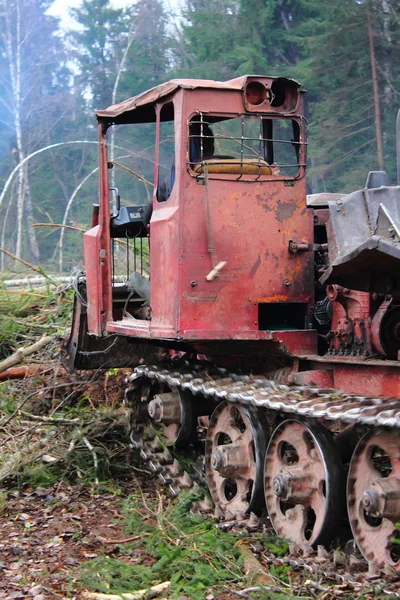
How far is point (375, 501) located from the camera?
513cm

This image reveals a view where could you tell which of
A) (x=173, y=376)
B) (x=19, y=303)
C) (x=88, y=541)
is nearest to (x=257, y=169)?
(x=173, y=376)

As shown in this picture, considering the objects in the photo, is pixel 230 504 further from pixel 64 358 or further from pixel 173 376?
pixel 64 358

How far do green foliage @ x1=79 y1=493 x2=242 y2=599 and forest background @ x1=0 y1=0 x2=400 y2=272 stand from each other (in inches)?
509

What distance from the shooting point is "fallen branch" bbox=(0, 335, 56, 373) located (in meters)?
10.3

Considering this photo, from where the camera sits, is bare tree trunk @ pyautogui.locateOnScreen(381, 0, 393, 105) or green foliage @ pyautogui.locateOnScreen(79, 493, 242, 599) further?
bare tree trunk @ pyautogui.locateOnScreen(381, 0, 393, 105)

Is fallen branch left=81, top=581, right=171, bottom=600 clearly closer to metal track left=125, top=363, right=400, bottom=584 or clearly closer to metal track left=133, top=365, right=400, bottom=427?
metal track left=125, top=363, right=400, bottom=584

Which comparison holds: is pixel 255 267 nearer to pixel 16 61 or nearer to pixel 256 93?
pixel 256 93

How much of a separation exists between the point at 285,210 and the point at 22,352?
4827 mm

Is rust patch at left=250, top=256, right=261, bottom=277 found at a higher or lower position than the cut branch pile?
higher

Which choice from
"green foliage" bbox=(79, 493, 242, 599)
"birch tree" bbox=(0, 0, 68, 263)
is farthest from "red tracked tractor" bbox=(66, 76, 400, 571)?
"birch tree" bbox=(0, 0, 68, 263)

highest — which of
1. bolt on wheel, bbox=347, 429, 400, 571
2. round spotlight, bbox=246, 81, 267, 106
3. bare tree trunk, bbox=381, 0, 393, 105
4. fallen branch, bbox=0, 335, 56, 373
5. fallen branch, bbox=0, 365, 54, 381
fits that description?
bare tree trunk, bbox=381, 0, 393, 105

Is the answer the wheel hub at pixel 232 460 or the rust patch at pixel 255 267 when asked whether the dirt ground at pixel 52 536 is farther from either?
the rust patch at pixel 255 267

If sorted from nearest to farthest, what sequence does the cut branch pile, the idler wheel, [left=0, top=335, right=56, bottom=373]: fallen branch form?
the idler wheel, the cut branch pile, [left=0, top=335, right=56, bottom=373]: fallen branch

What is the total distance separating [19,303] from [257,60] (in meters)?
16.0
